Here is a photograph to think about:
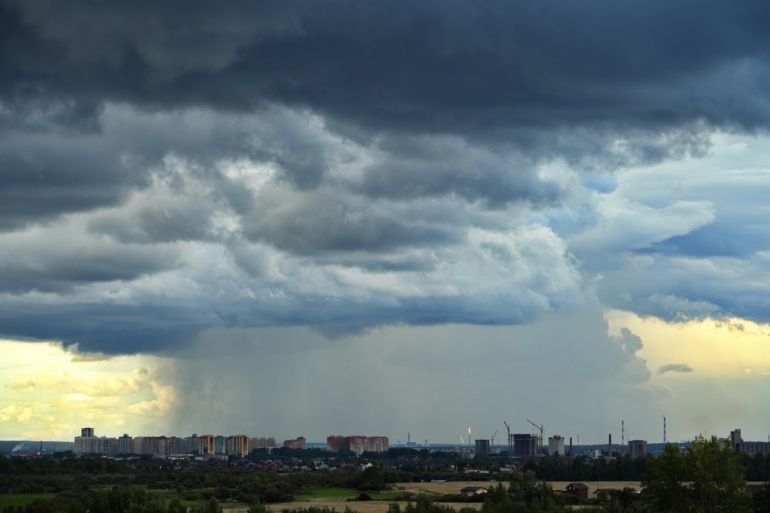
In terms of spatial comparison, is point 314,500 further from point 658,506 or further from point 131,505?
point 658,506


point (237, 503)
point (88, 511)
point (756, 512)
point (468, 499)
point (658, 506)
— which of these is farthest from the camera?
point (237, 503)

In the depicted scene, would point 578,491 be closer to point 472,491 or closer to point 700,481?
point 472,491

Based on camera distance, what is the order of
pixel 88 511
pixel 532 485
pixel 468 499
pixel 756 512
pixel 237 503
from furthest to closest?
pixel 237 503 < pixel 468 499 < pixel 532 485 < pixel 88 511 < pixel 756 512

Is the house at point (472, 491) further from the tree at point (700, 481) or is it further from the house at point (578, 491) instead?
the tree at point (700, 481)

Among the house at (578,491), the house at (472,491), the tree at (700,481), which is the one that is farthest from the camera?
the house at (472,491)

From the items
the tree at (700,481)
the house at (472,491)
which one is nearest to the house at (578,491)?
the house at (472,491)

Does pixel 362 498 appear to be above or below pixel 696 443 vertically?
below

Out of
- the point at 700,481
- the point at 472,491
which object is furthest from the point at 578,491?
the point at 700,481

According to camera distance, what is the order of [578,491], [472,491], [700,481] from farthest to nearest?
1. [472,491]
2. [578,491]
3. [700,481]


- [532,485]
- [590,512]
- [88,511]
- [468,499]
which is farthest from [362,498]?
[590,512]
